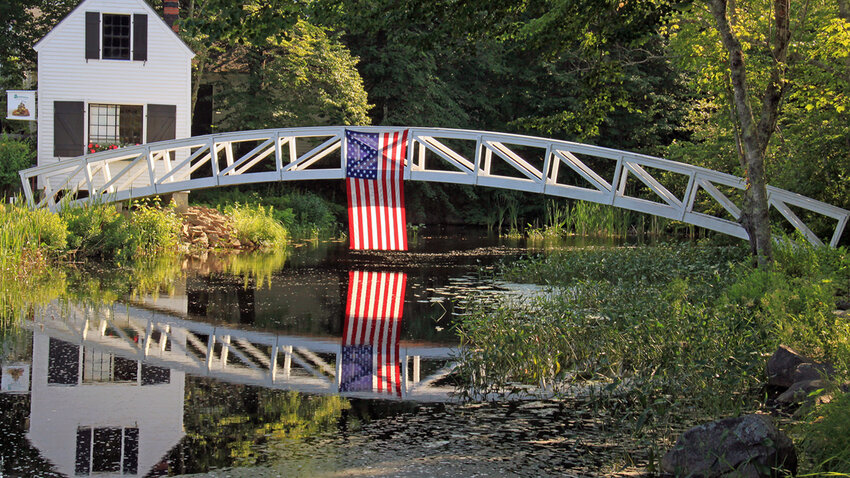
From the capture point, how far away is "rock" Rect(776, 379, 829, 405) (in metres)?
8.35

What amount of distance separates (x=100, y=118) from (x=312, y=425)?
74.7 feet

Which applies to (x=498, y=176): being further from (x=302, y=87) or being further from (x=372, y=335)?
(x=302, y=87)

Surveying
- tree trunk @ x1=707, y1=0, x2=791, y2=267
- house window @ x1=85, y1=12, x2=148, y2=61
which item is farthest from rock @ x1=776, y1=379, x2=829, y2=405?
house window @ x1=85, y1=12, x2=148, y2=61

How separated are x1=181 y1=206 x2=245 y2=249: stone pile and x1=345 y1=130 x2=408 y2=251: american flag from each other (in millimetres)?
6928

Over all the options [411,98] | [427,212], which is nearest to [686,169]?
[411,98]

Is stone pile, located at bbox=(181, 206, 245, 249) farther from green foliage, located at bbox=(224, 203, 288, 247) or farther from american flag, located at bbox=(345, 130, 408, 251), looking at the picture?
american flag, located at bbox=(345, 130, 408, 251)

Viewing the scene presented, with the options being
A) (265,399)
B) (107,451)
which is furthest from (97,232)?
(107,451)

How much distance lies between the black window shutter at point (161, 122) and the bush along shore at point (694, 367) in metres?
18.1

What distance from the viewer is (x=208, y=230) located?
2570cm

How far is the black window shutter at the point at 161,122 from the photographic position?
2812 centimetres

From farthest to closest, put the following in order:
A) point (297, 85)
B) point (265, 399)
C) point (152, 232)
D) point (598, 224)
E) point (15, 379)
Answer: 1. point (297, 85)
2. point (598, 224)
3. point (152, 232)
4. point (15, 379)
5. point (265, 399)

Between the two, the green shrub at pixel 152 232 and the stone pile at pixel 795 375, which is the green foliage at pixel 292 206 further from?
the stone pile at pixel 795 375

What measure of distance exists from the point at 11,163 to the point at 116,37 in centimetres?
475

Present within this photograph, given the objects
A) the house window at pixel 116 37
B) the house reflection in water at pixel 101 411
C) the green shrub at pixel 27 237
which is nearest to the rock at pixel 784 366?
the house reflection in water at pixel 101 411
